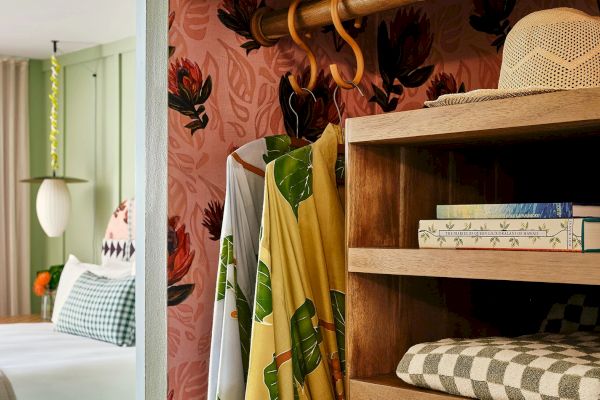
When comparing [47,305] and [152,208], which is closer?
[152,208]

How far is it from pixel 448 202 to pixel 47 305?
3.60 meters

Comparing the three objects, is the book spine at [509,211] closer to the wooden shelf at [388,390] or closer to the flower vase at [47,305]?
the wooden shelf at [388,390]

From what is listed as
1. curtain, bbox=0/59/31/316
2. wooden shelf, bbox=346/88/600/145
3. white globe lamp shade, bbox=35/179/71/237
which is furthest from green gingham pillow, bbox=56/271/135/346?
wooden shelf, bbox=346/88/600/145

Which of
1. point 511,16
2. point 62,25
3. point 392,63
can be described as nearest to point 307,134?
point 392,63

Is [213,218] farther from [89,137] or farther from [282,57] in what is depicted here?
[89,137]

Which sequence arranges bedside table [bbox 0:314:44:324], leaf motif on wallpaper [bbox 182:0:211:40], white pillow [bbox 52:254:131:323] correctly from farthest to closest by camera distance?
bedside table [bbox 0:314:44:324]
white pillow [bbox 52:254:131:323]
leaf motif on wallpaper [bbox 182:0:211:40]

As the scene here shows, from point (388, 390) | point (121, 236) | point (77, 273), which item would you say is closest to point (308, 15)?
point (388, 390)

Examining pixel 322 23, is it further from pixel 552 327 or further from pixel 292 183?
pixel 552 327

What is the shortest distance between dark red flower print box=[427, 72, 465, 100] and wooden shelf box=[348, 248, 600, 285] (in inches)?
23.5

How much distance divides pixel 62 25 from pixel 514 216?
13.2 feet

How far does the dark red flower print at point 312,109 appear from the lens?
78.4 inches

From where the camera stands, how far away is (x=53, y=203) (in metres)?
4.91

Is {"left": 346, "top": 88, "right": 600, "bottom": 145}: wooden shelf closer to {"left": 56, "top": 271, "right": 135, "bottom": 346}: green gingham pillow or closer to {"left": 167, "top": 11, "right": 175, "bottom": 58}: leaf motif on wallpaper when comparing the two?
{"left": 167, "top": 11, "right": 175, "bottom": 58}: leaf motif on wallpaper

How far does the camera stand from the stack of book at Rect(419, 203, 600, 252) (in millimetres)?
1208
